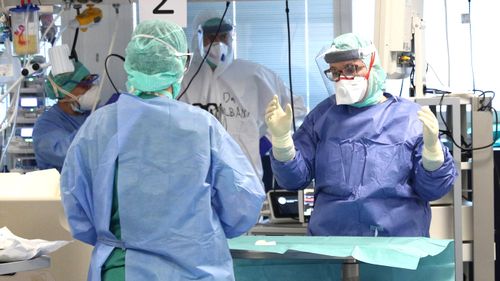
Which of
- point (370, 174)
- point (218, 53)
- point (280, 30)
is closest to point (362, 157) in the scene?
point (370, 174)

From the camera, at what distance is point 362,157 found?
10.3 ft

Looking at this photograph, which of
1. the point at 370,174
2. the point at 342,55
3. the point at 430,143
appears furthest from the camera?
the point at 342,55

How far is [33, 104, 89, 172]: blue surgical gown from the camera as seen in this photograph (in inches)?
168

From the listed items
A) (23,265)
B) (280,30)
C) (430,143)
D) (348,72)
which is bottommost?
(23,265)

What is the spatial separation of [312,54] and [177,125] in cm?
299

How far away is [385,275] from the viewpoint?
2.92 meters

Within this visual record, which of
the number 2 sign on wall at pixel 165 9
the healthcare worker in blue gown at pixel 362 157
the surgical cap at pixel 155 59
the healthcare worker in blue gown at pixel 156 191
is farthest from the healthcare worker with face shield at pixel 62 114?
the healthcare worker in blue gown at pixel 156 191

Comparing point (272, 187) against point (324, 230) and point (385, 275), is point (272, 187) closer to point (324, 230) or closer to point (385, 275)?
point (324, 230)

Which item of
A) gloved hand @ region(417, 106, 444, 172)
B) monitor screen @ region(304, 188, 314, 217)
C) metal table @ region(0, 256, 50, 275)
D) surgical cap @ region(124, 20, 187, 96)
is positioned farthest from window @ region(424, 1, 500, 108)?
metal table @ region(0, 256, 50, 275)

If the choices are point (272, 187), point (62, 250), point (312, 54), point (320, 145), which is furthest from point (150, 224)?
point (312, 54)

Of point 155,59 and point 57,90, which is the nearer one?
point 155,59

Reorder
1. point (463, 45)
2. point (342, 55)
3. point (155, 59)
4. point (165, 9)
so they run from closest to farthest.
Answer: point (155, 59) → point (342, 55) → point (165, 9) → point (463, 45)

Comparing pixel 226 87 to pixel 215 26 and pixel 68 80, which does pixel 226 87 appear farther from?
pixel 68 80

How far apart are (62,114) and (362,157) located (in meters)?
1.84
